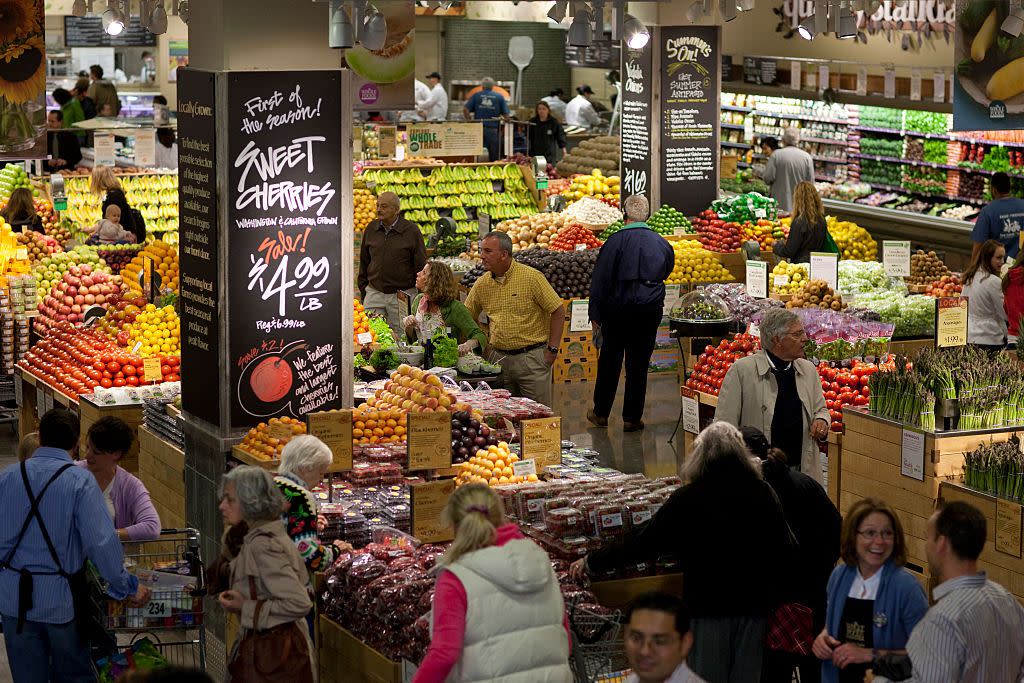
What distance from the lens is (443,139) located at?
55.9 feet

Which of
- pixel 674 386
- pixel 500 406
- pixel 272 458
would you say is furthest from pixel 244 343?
pixel 674 386

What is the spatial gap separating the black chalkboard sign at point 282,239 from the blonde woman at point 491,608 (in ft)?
9.68

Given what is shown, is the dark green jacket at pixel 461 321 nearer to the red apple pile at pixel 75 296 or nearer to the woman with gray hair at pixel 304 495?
the red apple pile at pixel 75 296

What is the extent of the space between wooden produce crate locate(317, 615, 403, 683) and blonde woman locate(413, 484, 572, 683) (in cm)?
99

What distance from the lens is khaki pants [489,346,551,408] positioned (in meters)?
9.69

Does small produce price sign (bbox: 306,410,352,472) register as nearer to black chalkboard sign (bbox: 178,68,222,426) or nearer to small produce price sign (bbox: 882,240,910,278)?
black chalkboard sign (bbox: 178,68,222,426)

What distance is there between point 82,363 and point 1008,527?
220 inches

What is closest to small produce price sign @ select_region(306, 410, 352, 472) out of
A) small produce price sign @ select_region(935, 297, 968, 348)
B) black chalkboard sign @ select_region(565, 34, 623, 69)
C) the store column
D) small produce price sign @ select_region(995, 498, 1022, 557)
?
the store column

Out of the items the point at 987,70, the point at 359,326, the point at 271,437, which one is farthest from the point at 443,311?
the point at 987,70

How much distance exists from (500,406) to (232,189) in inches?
69.1

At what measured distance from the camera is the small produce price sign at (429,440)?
22.8ft

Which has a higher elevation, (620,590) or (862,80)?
(862,80)

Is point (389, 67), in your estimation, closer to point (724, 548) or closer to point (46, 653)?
point (46, 653)

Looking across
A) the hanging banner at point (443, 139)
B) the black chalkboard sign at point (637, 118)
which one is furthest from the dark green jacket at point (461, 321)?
the hanging banner at point (443, 139)
